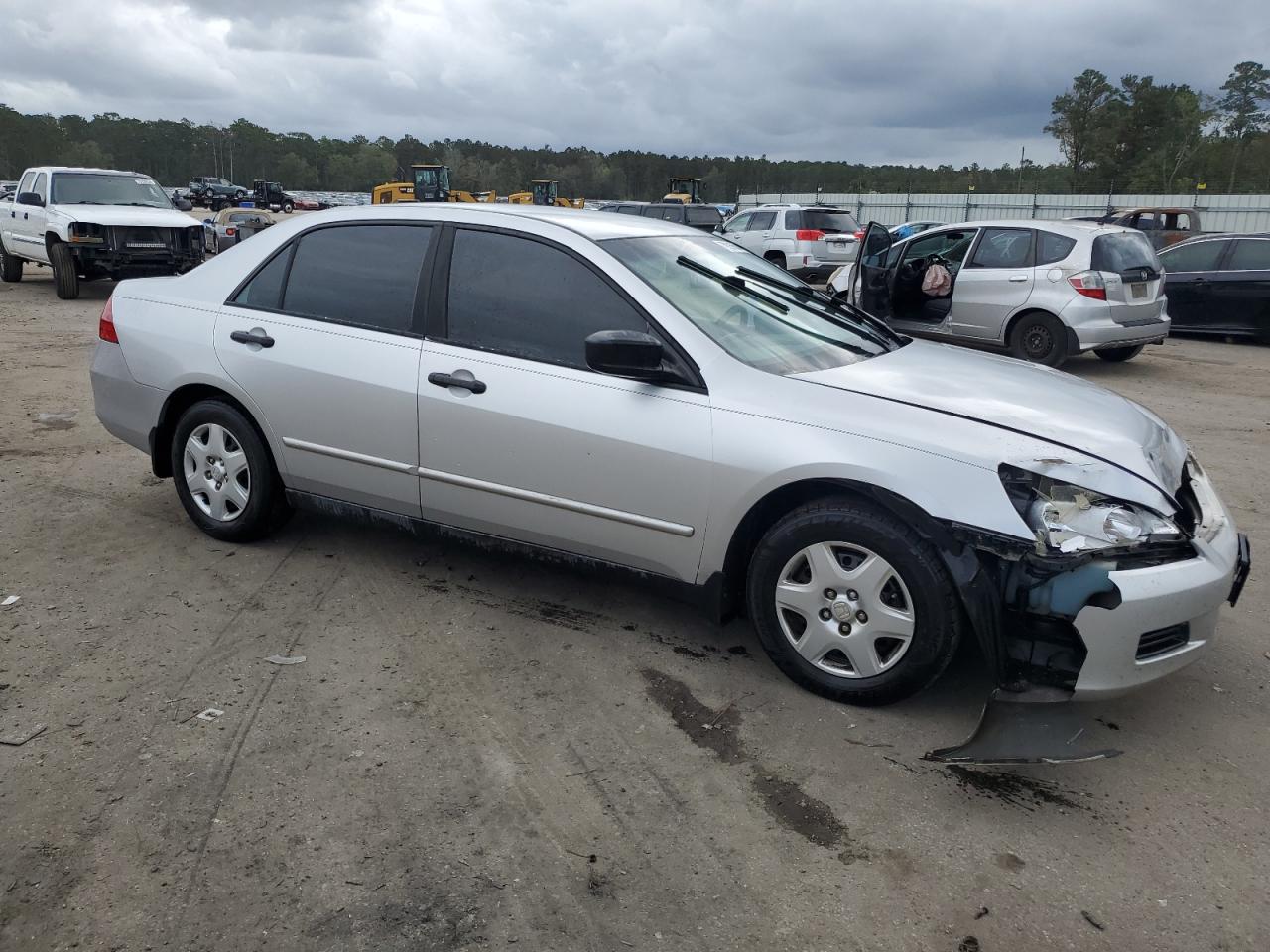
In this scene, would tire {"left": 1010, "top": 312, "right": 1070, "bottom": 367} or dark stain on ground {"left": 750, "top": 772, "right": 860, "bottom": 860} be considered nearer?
dark stain on ground {"left": 750, "top": 772, "right": 860, "bottom": 860}

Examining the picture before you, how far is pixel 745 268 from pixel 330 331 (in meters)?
1.86

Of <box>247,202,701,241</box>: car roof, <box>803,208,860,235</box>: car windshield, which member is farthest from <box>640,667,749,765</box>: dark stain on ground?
<box>803,208,860,235</box>: car windshield

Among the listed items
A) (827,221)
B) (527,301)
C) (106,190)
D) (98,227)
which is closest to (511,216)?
(527,301)

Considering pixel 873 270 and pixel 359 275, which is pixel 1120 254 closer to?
pixel 873 270

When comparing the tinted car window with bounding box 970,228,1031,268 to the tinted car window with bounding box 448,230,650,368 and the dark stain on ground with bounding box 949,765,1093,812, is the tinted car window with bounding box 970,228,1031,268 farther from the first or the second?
the dark stain on ground with bounding box 949,765,1093,812

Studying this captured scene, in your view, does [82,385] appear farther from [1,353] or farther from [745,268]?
[745,268]

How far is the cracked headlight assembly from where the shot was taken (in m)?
2.96

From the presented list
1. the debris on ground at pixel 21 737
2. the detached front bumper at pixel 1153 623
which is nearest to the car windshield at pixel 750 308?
the detached front bumper at pixel 1153 623

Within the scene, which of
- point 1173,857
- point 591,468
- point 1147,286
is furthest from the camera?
point 1147,286

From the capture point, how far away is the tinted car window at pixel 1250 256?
12.1 metres

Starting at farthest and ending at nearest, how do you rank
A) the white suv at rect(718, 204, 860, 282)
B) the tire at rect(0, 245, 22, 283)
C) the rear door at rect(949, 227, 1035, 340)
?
the white suv at rect(718, 204, 860, 282), the tire at rect(0, 245, 22, 283), the rear door at rect(949, 227, 1035, 340)

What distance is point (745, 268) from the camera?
4.46 m

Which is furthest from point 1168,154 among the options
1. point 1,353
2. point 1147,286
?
point 1,353

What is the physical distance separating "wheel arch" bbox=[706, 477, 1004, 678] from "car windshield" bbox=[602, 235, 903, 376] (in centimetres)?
51
